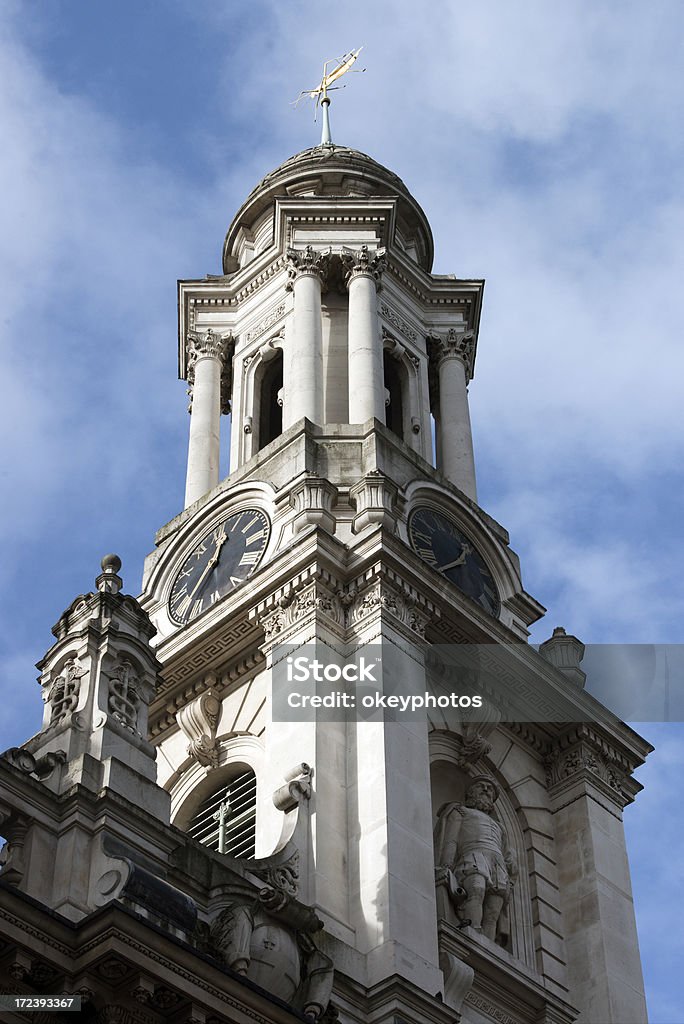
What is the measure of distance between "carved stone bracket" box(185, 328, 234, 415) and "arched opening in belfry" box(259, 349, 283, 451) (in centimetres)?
139

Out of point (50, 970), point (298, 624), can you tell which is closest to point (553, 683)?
point (298, 624)

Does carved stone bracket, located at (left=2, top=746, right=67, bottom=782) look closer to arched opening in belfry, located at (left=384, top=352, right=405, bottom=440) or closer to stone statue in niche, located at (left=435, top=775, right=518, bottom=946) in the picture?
stone statue in niche, located at (left=435, top=775, right=518, bottom=946)

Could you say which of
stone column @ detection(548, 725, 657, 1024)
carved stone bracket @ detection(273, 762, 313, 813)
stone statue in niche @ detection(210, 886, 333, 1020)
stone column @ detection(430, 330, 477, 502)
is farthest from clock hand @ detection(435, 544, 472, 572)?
stone statue in niche @ detection(210, 886, 333, 1020)

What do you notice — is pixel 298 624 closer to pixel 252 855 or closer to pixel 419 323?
pixel 252 855

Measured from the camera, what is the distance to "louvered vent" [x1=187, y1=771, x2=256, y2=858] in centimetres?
3256

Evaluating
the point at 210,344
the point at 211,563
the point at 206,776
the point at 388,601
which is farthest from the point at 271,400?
the point at 206,776

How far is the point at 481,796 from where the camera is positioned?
1326 inches

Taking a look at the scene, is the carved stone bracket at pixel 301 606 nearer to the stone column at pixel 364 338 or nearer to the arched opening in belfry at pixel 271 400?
the stone column at pixel 364 338

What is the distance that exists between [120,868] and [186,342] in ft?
69.8

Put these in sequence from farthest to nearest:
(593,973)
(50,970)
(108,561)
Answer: (593,973), (108,561), (50,970)

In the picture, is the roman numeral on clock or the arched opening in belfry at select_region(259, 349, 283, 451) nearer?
the roman numeral on clock

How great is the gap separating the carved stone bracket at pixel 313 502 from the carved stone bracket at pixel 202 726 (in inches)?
124

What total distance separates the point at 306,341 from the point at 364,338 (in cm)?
113

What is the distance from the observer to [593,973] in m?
32.4
